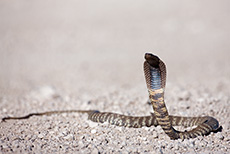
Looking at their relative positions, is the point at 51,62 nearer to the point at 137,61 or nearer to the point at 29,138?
the point at 137,61

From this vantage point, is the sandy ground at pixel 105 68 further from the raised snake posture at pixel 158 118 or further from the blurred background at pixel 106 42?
the raised snake posture at pixel 158 118

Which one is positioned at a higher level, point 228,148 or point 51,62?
point 51,62

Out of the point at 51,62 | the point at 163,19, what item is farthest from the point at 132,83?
the point at 163,19

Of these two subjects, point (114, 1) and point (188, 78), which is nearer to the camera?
point (188, 78)

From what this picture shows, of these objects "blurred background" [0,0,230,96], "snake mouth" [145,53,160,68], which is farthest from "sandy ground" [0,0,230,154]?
"snake mouth" [145,53,160,68]

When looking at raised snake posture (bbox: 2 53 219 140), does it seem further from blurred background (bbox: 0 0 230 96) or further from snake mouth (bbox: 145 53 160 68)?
blurred background (bbox: 0 0 230 96)

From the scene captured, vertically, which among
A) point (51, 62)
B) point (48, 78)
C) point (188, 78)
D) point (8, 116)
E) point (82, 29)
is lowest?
point (8, 116)

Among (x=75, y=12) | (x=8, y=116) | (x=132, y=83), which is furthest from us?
(x=75, y=12)

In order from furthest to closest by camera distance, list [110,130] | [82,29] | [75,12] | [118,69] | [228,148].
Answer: [75,12] → [82,29] → [118,69] → [110,130] → [228,148]
